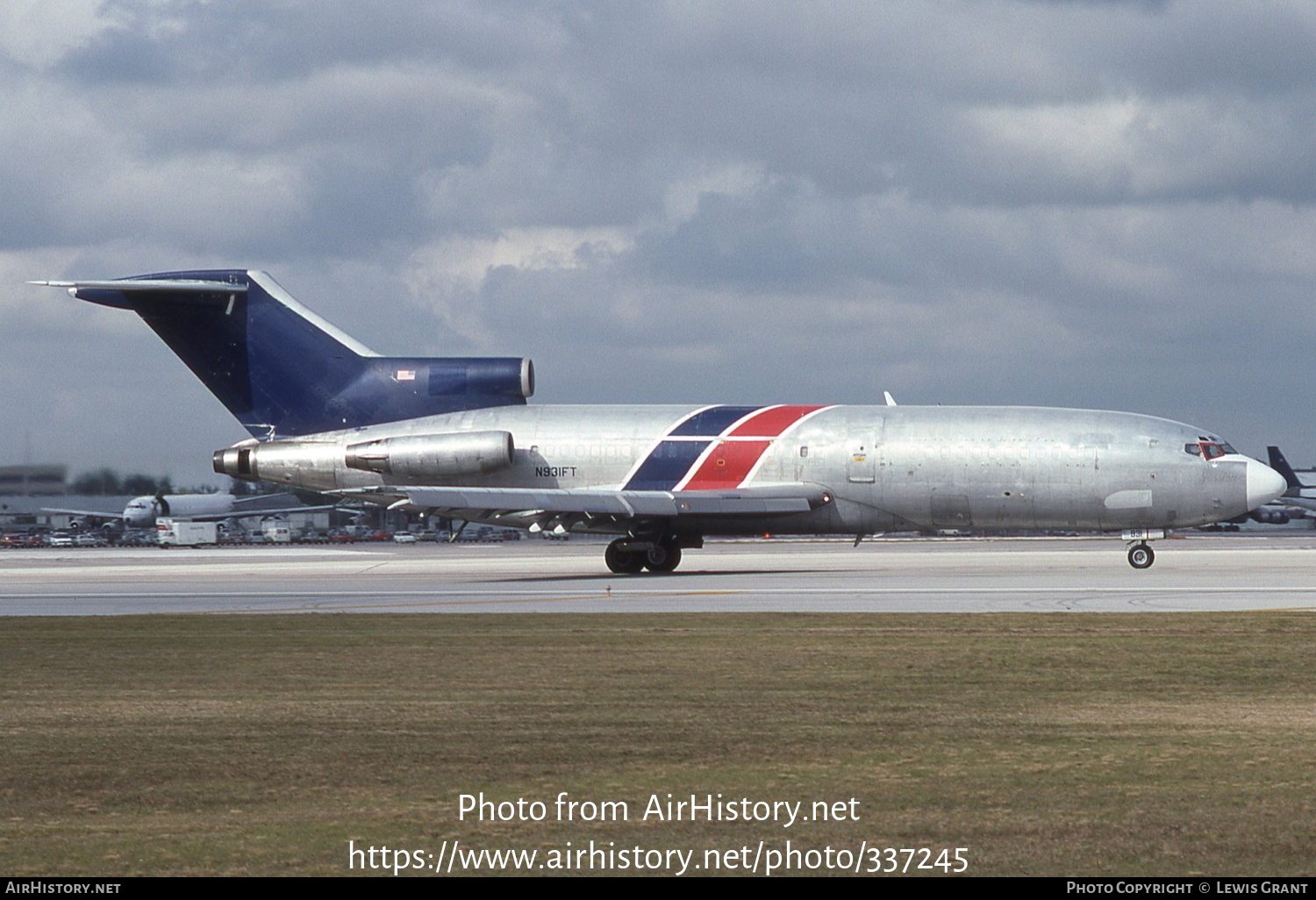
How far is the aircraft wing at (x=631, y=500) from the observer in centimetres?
3575

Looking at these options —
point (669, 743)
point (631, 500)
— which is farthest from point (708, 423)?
point (669, 743)

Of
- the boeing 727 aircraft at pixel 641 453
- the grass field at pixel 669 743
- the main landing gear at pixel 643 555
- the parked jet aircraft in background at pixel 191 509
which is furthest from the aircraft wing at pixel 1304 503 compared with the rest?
the grass field at pixel 669 743

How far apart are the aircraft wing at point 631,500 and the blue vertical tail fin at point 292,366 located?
3656 millimetres

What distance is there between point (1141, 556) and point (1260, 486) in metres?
3.51

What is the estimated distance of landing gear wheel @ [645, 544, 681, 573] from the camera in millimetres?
38188

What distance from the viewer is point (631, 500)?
120 feet

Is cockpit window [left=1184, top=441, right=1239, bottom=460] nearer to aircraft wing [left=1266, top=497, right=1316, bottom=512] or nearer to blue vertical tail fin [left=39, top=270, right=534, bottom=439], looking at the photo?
blue vertical tail fin [left=39, top=270, right=534, bottom=439]

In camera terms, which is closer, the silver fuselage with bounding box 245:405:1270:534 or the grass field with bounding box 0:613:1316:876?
the grass field with bounding box 0:613:1316:876

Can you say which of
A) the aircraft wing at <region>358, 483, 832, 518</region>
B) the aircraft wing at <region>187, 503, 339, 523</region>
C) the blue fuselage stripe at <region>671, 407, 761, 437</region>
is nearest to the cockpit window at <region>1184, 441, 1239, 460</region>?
the aircraft wing at <region>358, 483, 832, 518</region>

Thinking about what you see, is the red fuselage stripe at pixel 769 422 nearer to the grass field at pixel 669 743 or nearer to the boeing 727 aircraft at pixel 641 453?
the boeing 727 aircraft at pixel 641 453

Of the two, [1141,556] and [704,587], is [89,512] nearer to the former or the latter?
[704,587]
